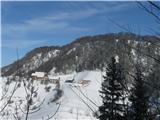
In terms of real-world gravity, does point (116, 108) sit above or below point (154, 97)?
below

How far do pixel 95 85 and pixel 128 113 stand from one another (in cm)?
12783

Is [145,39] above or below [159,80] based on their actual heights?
above

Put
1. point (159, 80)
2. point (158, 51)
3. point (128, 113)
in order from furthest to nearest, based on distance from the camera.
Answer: point (128, 113) → point (159, 80) → point (158, 51)

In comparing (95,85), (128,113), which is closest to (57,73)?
(95,85)

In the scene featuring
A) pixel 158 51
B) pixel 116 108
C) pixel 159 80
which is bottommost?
pixel 116 108

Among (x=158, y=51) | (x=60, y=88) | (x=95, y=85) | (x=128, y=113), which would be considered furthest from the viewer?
(x=95, y=85)

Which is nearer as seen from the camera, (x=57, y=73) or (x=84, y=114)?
(x=84, y=114)

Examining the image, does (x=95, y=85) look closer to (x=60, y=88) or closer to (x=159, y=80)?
(x=60, y=88)

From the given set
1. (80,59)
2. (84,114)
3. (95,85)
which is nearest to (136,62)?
(84,114)

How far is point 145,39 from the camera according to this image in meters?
3.62

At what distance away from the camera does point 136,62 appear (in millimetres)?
4160

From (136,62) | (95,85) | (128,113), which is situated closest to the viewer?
(136,62)

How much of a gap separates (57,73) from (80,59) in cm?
1769

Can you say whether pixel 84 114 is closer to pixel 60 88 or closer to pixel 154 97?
pixel 60 88
